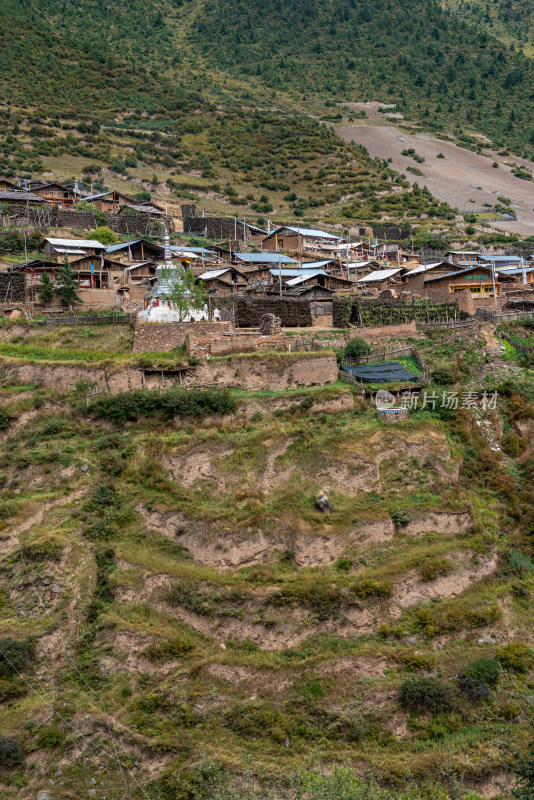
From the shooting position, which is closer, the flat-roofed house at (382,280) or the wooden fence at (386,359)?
the wooden fence at (386,359)

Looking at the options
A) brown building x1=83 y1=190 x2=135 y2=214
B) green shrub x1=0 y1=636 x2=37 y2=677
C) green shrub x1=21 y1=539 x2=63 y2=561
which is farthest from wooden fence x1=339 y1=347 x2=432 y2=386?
brown building x1=83 y1=190 x2=135 y2=214

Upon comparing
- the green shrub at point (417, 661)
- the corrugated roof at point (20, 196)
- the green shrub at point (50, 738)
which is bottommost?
the green shrub at point (50, 738)

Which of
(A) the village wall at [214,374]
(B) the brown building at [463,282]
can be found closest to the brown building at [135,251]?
(A) the village wall at [214,374]

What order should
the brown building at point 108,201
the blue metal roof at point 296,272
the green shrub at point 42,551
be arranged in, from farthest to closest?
the brown building at point 108,201 → the blue metal roof at point 296,272 → the green shrub at point 42,551

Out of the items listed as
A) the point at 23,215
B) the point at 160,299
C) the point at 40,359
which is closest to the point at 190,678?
the point at 40,359

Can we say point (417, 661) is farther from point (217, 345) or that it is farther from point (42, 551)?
point (217, 345)

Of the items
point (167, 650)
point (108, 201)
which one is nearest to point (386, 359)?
point (167, 650)

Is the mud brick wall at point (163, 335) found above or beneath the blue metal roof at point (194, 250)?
above

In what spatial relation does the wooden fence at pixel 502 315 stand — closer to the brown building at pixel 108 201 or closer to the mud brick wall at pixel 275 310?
the mud brick wall at pixel 275 310
